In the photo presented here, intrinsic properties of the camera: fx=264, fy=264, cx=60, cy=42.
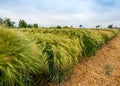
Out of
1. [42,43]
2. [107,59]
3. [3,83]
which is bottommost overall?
[107,59]

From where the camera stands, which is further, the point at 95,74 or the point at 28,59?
the point at 95,74

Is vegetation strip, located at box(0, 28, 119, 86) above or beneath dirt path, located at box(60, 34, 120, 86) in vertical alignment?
above

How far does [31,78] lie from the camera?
356 cm

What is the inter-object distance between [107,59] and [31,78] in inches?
174

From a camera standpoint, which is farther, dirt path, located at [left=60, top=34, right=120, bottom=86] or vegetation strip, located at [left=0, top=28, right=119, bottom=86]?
dirt path, located at [left=60, top=34, right=120, bottom=86]

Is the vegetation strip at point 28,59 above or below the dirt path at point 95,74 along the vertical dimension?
above

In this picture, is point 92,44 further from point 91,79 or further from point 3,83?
point 3,83

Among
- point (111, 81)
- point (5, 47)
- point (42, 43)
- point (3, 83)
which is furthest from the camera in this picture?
point (111, 81)

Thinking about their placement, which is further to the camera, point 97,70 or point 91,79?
point 97,70

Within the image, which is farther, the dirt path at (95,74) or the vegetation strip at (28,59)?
the dirt path at (95,74)

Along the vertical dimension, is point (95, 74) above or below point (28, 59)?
below

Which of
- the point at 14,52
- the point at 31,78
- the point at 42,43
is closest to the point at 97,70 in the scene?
the point at 42,43

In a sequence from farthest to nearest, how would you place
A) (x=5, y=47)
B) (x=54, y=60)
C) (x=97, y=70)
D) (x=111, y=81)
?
(x=97, y=70) → (x=111, y=81) → (x=54, y=60) → (x=5, y=47)

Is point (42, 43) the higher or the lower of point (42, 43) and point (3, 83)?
the higher
